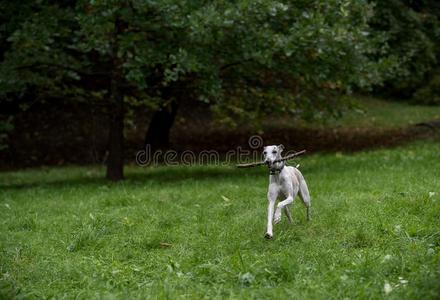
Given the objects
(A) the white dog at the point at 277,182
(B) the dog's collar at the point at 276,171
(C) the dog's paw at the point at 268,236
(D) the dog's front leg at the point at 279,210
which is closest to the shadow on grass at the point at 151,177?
(A) the white dog at the point at 277,182

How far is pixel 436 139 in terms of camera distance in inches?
719

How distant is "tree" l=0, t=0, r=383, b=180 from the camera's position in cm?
1249

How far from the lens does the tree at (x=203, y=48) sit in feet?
41.0

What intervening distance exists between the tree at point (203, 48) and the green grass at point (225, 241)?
8.02 ft

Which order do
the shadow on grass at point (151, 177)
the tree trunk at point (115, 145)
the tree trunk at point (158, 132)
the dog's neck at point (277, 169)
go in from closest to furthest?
the dog's neck at point (277, 169) → the shadow on grass at point (151, 177) → the tree trunk at point (115, 145) → the tree trunk at point (158, 132)

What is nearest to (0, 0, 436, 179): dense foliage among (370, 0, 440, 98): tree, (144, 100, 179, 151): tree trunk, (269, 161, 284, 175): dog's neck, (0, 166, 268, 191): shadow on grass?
(0, 166, 268, 191): shadow on grass

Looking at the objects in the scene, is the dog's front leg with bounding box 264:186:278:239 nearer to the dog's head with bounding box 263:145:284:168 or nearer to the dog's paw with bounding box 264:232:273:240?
the dog's paw with bounding box 264:232:273:240

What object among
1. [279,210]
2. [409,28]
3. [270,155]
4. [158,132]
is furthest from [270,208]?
[409,28]

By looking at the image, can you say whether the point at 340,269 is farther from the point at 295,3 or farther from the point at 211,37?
the point at 295,3

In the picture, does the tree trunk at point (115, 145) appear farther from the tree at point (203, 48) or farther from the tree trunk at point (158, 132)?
the tree trunk at point (158, 132)

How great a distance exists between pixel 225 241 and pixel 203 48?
642cm

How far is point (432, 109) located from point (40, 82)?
17.8 meters

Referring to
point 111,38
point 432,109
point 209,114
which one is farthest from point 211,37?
point 432,109

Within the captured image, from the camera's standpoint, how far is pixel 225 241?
24.7 feet
